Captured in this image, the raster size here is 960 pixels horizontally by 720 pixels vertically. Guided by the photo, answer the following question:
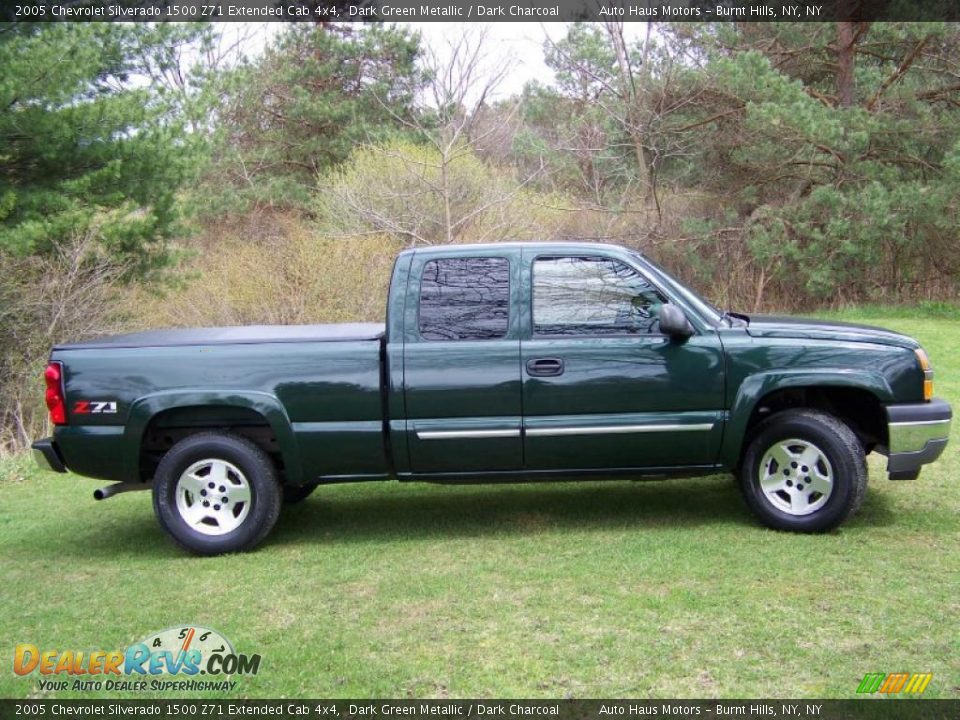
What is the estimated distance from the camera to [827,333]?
18.7ft

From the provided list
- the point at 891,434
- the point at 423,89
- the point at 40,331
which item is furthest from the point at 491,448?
the point at 423,89

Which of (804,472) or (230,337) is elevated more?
(230,337)

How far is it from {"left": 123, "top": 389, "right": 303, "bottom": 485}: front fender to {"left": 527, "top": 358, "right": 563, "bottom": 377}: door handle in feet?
4.92

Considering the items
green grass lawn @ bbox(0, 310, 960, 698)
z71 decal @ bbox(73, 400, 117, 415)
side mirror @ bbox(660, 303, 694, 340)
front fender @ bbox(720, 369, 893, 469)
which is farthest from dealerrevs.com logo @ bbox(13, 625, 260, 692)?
front fender @ bbox(720, 369, 893, 469)

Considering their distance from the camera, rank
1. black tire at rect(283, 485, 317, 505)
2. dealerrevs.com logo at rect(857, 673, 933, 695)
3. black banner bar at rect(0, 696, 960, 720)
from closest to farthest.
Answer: black banner bar at rect(0, 696, 960, 720) → dealerrevs.com logo at rect(857, 673, 933, 695) → black tire at rect(283, 485, 317, 505)

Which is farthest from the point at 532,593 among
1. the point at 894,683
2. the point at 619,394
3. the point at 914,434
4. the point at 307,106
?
the point at 307,106

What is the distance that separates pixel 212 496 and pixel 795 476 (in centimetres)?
356

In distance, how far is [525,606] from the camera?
4648 mm

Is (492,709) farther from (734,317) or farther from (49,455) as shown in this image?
(49,455)

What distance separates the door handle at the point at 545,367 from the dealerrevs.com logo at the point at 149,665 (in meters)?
2.32

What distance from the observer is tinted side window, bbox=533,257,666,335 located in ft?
18.8

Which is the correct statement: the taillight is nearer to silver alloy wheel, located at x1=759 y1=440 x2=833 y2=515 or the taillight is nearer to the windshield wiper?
the windshield wiper

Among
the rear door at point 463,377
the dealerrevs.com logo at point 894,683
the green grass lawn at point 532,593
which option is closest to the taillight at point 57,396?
the green grass lawn at point 532,593

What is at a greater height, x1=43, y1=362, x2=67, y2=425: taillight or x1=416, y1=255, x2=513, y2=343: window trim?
x1=416, y1=255, x2=513, y2=343: window trim
